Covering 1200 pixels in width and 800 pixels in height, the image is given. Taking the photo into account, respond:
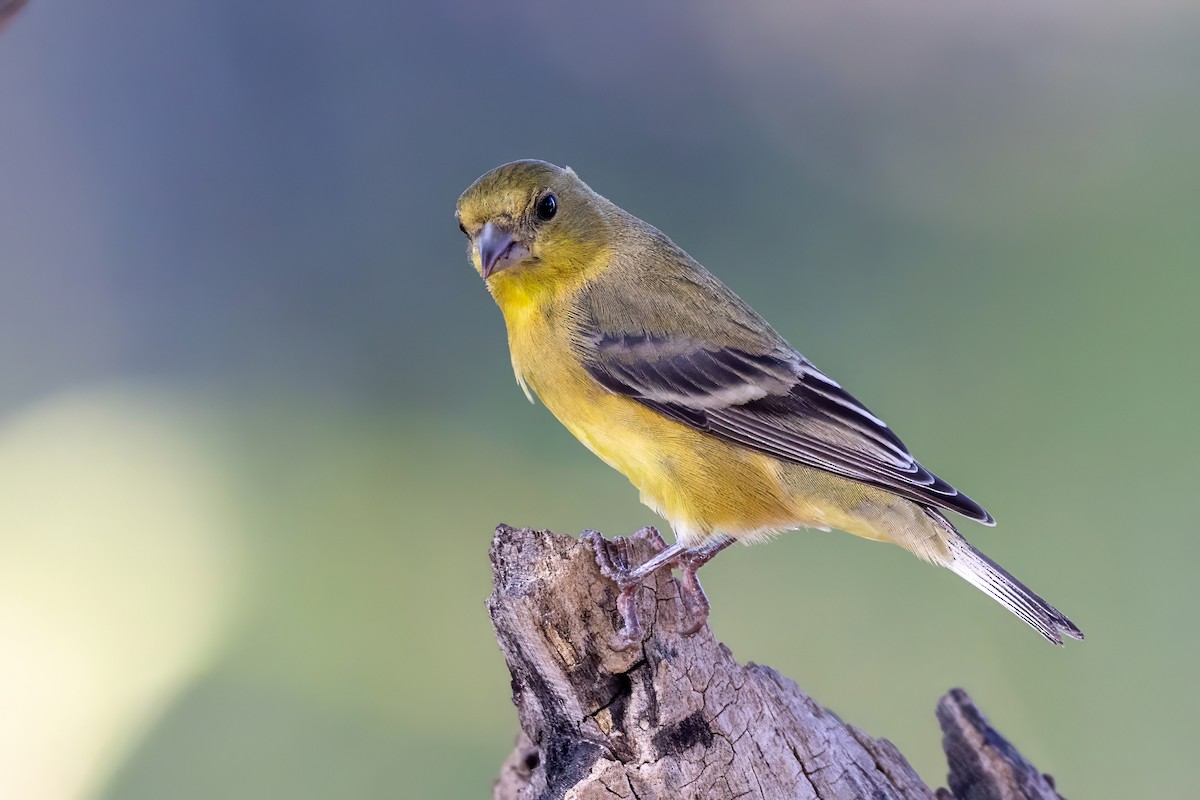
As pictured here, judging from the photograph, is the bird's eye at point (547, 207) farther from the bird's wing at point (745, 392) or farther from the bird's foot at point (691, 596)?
the bird's foot at point (691, 596)

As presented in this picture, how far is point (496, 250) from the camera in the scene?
3984 millimetres

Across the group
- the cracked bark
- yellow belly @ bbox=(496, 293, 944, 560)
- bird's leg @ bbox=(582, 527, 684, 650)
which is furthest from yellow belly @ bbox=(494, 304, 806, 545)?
the cracked bark

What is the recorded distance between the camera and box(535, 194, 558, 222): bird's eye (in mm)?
4125

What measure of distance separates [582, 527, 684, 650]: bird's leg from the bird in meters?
0.17

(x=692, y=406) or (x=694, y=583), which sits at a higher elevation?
(x=692, y=406)

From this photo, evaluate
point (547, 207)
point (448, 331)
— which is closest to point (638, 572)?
point (547, 207)

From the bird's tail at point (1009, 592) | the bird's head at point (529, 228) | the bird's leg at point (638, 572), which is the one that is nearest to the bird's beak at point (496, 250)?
the bird's head at point (529, 228)

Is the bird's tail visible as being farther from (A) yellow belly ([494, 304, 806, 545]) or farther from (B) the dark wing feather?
(A) yellow belly ([494, 304, 806, 545])

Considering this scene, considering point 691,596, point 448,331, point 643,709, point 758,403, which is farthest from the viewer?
point 448,331

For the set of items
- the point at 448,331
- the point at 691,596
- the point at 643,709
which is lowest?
the point at 643,709

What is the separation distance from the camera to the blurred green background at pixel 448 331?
5973 mm

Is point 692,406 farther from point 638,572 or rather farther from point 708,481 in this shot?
point 638,572

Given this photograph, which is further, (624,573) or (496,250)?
(496,250)

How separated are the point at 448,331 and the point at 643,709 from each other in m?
3.94
